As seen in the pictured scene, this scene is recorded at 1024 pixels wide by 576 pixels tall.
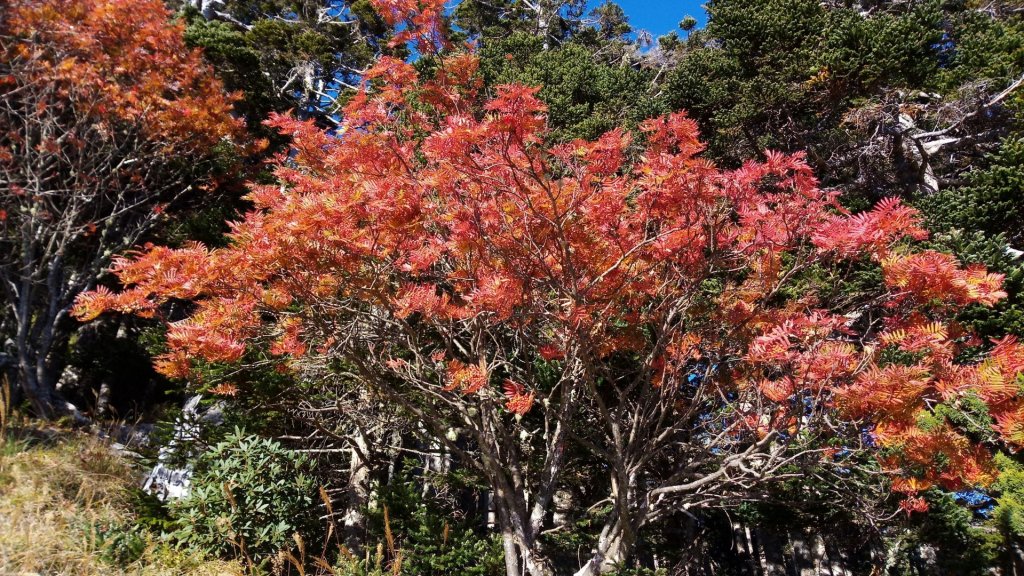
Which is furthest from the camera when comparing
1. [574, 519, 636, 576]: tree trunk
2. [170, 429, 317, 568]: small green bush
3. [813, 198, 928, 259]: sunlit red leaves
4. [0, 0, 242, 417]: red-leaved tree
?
[0, 0, 242, 417]: red-leaved tree

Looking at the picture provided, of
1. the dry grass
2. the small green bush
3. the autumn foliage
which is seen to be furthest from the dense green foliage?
the autumn foliage

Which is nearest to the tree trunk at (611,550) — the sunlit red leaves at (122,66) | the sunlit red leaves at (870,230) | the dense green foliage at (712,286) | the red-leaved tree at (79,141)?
the dense green foliage at (712,286)

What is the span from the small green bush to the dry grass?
0.20 m

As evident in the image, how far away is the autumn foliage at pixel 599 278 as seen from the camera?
10.7ft

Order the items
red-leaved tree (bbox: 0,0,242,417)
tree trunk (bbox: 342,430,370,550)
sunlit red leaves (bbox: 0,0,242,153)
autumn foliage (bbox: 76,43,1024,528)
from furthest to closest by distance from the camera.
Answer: sunlit red leaves (bbox: 0,0,242,153) → red-leaved tree (bbox: 0,0,242,417) → tree trunk (bbox: 342,430,370,550) → autumn foliage (bbox: 76,43,1024,528)

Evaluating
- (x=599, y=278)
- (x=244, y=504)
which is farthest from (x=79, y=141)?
(x=599, y=278)

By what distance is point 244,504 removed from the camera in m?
4.09

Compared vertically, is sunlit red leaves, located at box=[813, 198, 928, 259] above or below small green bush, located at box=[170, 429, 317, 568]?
above

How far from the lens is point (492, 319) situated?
430 cm

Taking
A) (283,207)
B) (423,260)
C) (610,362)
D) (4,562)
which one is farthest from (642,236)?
(4,562)

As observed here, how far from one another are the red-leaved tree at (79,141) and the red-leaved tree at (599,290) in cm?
458

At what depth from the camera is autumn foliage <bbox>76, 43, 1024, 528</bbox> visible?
327cm

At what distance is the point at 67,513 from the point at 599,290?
3.94m

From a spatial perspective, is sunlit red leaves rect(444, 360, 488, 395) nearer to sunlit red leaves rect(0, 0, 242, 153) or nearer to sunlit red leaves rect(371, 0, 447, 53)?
sunlit red leaves rect(371, 0, 447, 53)
